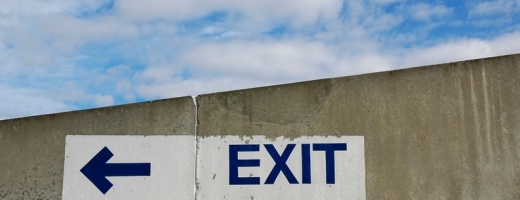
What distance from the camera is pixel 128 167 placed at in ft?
17.5

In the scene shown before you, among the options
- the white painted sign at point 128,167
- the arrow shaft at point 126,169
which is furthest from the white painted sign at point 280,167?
the arrow shaft at point 126,169

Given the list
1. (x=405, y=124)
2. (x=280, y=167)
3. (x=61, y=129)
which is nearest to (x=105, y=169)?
(x=61, y=129)

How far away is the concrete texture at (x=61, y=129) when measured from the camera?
5.30m

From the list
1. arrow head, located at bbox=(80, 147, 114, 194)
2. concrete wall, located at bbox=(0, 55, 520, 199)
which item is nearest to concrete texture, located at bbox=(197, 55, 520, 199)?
concrete wall, located at bbox=(0, 55, 520, 199)

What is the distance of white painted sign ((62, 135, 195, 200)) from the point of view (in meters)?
5.30

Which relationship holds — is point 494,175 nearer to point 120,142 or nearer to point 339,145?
point 339,145

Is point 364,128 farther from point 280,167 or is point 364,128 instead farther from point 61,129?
point 61,129

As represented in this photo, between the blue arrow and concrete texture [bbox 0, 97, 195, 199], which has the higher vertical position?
concrete texture [bbox 0, 97, 195, 199]

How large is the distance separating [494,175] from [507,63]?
993 millimetres

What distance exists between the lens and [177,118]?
5332 mm

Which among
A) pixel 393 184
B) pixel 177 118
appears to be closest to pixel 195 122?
pixel 177 118

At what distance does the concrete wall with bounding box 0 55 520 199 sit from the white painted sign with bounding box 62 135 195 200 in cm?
8

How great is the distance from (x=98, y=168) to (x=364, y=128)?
229cm

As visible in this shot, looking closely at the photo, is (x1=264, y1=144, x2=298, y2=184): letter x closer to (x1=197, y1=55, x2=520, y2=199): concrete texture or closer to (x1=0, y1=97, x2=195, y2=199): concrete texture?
(x1=197, y1=55, x2=520, y2=199): concrete texture
